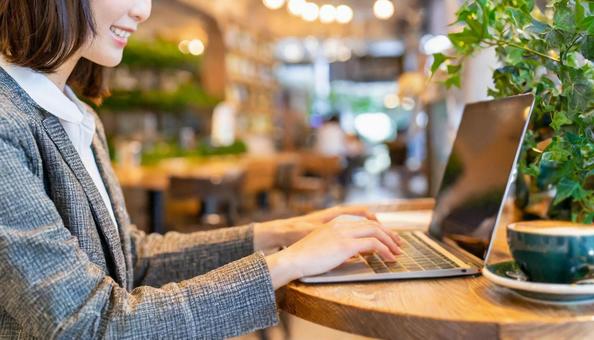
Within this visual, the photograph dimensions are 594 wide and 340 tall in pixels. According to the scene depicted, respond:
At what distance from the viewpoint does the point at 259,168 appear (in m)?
4.93

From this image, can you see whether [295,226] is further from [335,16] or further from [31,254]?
[335,16]

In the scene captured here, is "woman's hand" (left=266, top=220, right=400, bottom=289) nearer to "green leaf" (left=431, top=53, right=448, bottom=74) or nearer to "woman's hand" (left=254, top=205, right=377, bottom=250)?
"woman's hand" (left=254, top=205, right=377, bottom=250)

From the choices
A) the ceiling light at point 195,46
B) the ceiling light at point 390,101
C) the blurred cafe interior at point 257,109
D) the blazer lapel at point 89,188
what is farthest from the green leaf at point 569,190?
the ceiling light at point 390,101

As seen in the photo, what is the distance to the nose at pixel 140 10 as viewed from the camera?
1.05 m

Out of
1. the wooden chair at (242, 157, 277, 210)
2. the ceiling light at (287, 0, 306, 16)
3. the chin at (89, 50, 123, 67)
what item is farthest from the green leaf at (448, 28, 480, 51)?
the ceiling light at (287, 0, 306, 16)

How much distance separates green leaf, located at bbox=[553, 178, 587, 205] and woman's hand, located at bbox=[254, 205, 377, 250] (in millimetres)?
410

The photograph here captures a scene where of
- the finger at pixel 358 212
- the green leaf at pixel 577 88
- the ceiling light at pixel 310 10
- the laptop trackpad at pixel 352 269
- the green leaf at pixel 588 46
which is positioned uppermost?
the ceiling light at pixel 310 10

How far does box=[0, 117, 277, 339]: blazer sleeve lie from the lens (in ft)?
2.55

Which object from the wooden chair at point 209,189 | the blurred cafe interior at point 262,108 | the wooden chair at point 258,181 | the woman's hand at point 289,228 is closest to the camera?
the woman's hand at point 289,228

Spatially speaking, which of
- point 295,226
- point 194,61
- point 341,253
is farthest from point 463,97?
point 194,61

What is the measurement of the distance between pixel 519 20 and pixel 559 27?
11 centimetres

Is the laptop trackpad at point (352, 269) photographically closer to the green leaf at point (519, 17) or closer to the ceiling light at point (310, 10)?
the green leaf at point (519, 17)

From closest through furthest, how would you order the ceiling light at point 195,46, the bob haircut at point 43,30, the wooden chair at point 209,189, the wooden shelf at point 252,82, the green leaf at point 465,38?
the bob haircut at point 43,30 → the green leaf at point 465,38 → the wooden chair at point 209,189 → the wooden shelf at point 252,82 → the ceiling light at point 195,46

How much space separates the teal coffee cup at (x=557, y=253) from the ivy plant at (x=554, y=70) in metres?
0.18
